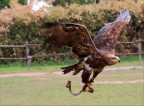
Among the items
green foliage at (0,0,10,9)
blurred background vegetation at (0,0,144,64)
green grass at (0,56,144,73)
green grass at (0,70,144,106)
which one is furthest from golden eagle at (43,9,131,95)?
green foliage at (0,0,10,9)

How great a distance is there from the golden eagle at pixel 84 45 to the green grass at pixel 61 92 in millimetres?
10447

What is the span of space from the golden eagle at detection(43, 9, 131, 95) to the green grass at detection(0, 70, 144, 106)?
10.4 m

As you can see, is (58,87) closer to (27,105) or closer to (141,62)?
(27,105)

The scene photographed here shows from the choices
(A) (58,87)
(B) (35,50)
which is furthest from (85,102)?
(B) (35,50)

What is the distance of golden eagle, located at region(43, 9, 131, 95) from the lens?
3.13 meters

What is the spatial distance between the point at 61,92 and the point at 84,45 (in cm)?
1313

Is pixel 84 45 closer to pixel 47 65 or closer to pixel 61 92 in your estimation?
pixel 61 92

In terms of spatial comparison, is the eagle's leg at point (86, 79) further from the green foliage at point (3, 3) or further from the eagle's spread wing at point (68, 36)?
the green foliage at point (3, 3)

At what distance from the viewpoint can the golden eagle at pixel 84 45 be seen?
10.3 feet

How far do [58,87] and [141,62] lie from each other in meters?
8.27

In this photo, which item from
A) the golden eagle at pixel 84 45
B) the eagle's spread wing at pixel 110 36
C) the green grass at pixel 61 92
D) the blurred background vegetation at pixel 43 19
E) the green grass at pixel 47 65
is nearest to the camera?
the golden eagle at pixel 84 45

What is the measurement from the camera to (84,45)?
3291 millimetres

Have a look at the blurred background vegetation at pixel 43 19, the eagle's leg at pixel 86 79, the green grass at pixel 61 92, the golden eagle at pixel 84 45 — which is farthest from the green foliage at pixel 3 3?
the eagle's leg at pixel 86 79

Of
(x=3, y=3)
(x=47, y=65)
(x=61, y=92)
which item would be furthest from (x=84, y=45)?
(x=3, y=3)
